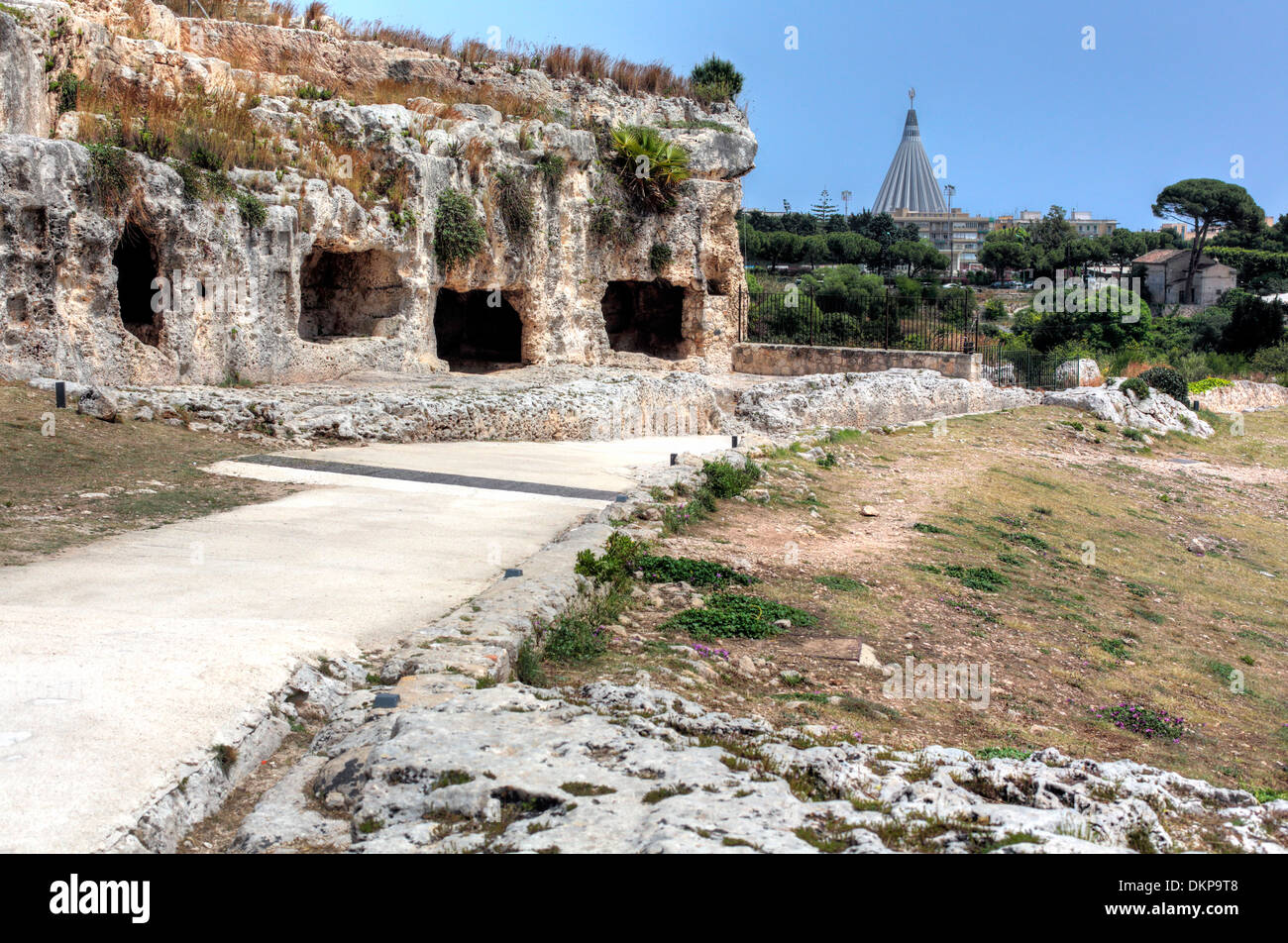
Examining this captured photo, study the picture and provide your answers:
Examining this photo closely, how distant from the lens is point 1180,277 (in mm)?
73875

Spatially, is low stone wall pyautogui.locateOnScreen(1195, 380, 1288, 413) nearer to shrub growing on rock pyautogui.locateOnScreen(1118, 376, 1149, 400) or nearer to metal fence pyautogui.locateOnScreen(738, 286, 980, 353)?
shrub growing on rock pyautogui.locateOnScreen(1118, 376, 1149, 400)

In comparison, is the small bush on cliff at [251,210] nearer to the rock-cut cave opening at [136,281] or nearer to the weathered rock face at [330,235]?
the weathered rock face at [330,235]

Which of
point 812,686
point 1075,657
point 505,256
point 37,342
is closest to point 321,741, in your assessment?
point 812,686

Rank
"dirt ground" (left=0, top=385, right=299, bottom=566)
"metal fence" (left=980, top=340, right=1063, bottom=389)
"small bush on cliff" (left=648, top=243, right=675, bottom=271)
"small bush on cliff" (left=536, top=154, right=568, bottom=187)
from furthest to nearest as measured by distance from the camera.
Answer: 1. "metal fence" (left=980, top=340, right=1063, bottom=389)
2. "small bush on cliff" (left=648, top=243, right=675, bottom=271)
3. "small bush on cliff" (left=536, top=154, right=568, bottom=187)
4. "dirt ground" (left=0, top=385, right=299, bottom=566)

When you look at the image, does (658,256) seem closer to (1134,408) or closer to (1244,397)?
(1134,408)

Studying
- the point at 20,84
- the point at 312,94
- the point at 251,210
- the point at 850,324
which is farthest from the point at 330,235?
the point at 850,324

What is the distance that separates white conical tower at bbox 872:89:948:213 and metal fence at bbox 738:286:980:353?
149067 mm

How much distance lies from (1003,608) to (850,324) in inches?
921

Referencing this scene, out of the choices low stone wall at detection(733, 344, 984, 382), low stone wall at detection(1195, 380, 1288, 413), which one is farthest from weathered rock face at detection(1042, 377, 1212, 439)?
low stone wall at detection(1195, 380, 1288, 413)

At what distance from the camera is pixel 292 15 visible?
968 inches

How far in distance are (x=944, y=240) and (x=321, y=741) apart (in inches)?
5926

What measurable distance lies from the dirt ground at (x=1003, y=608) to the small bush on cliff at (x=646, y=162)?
381 inches

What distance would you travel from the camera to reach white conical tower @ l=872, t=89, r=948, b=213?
6969 inches

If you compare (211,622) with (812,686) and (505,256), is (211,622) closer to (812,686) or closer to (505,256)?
(812,686)
